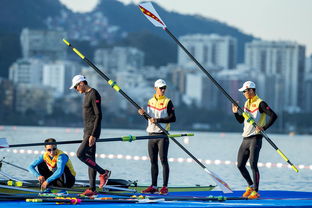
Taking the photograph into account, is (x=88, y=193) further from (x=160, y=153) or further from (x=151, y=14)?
(x=151, y=14)

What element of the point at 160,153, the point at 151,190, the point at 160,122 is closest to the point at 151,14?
the point at 160,122

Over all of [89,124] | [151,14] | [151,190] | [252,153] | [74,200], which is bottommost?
[151,190]

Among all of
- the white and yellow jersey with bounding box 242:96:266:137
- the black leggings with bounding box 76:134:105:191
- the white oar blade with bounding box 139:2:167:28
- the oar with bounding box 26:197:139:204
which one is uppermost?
the white oar blade with bounding box 139:2:167:28

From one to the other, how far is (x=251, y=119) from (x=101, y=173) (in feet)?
8.78

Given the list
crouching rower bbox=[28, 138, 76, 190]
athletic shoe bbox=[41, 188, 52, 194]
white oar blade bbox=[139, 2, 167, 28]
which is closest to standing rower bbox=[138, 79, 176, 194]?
white oar blade bbox=[139, 2, 167, 28]

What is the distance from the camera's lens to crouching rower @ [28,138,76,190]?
655 inches

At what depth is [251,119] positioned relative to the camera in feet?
55.9

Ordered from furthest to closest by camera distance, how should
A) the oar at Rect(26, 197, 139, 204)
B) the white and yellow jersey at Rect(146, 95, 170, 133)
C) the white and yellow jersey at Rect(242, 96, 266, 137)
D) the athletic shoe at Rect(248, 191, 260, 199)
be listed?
the white and yellow jersey at Rect(146, 95, 170, 133) → the white and yellow jersey at Rect(242, 96, 266, 137) → the athletic shoe at Rect(248, 191, 260, 199) → the oar at Rect(26, 197, 139, 204)

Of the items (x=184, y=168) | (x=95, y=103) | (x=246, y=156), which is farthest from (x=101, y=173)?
(x=184, y=168)

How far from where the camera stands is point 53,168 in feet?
55.5

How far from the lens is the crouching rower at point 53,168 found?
16.6 metres

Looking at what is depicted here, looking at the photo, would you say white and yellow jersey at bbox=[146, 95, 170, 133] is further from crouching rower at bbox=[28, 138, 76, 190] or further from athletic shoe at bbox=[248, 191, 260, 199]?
athletic shoe at bbox=[248, 191, 260, 199]

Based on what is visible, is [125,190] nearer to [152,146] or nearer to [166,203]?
[152,146]

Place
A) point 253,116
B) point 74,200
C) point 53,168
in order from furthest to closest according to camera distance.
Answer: point 253,116 < point 53,168 < point 74,200
